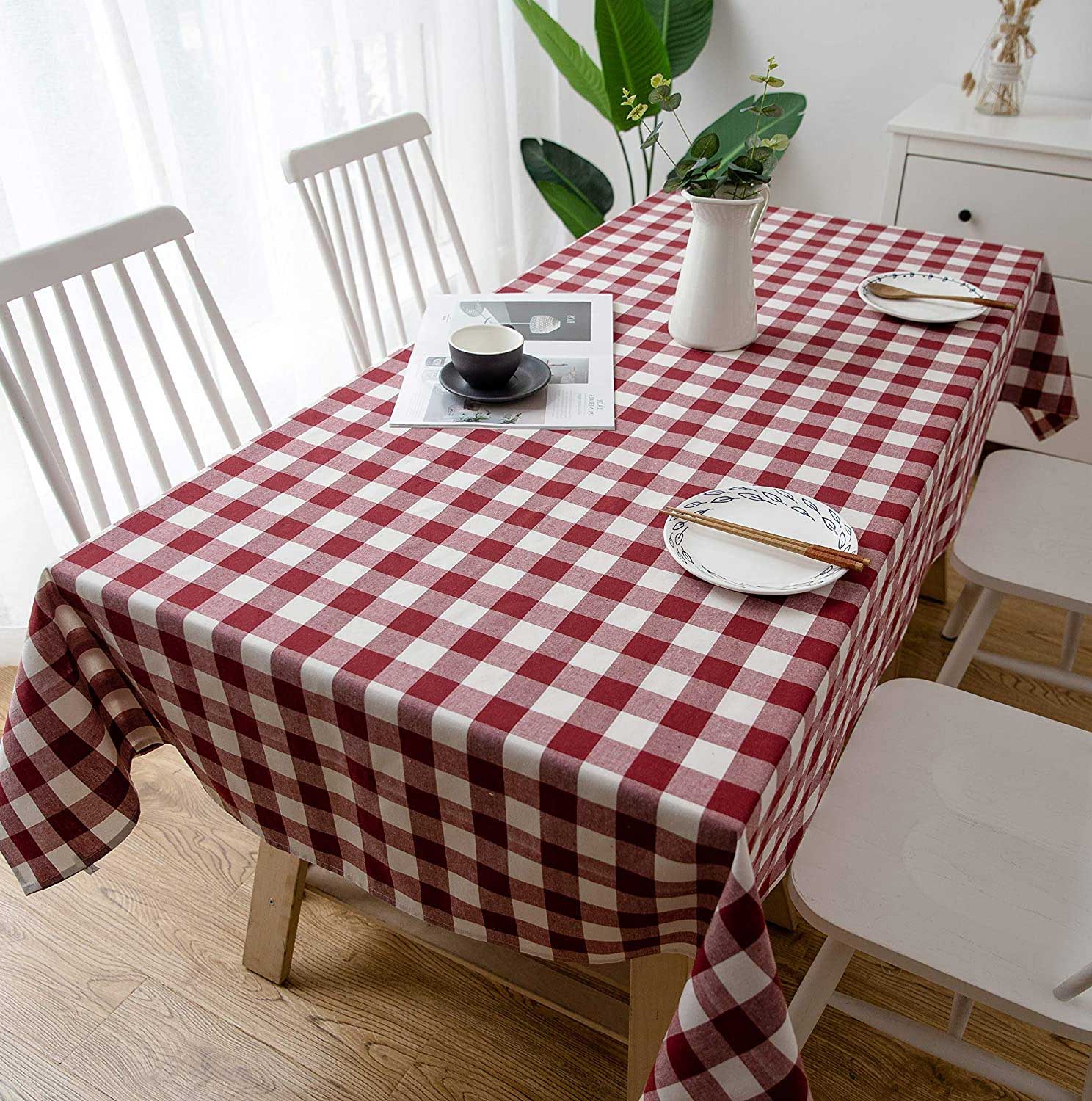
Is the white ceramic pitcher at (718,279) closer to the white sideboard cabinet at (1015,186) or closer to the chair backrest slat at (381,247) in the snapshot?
the chair backrest slat at (381,247)

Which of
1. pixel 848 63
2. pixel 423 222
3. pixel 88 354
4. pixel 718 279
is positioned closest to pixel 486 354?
pixel 718 279

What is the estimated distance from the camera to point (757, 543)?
3.42ft

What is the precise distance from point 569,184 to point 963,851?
7.35ft

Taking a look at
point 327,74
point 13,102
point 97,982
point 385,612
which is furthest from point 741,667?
point 327,74

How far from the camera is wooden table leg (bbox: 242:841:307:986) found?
1393 mm

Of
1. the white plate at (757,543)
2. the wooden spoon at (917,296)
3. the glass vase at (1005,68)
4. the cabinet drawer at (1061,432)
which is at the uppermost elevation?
the glass vase at (1005,68)

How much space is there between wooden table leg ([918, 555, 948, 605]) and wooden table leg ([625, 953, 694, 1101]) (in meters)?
1.30

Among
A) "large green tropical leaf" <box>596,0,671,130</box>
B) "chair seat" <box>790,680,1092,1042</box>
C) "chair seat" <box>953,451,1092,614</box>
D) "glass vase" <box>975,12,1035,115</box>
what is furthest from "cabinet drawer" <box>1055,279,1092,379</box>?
"chair seat" <box>790,680,1092,1042</box>

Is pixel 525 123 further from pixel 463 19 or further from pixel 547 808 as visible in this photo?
pixel 547 808

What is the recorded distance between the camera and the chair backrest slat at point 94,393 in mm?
1351

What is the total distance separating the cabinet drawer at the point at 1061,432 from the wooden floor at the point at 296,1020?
4.68ft

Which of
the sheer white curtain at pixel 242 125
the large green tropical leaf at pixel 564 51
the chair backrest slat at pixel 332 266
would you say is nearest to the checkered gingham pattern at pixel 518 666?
the chair backrest slat at pixel 332 266

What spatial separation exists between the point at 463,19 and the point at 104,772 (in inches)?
91.9

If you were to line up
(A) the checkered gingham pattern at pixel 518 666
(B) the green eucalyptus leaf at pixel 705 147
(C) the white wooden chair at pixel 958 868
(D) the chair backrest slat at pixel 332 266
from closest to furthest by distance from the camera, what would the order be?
1. (A) the checkered gingham pattern at pixel 518 666
2. (C) the white wooden chair at pixel 958 868
3. (B) the green eucalyptus leaf at pixel 705 147
4. (D) the chair backrest slat at pixel 332 266
